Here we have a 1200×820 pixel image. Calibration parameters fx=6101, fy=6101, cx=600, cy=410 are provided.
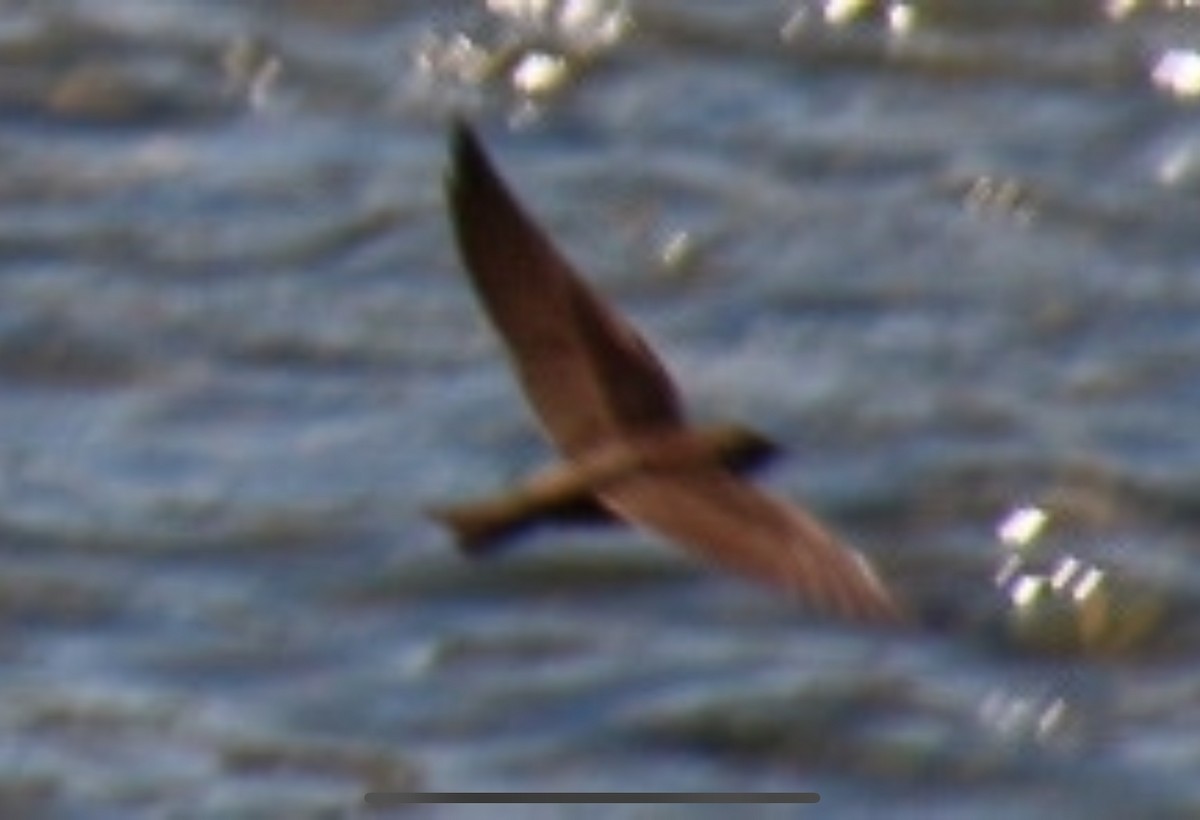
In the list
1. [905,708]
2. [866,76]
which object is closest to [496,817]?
[905,708]

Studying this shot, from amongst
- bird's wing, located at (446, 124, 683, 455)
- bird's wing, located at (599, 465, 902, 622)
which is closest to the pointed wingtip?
bird's wing, located at (446, 124, 683, 455)

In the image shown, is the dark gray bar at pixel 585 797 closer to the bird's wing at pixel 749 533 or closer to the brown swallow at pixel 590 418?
the brown swallow at pixel 590 418

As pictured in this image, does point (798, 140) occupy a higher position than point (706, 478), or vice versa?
point (798, 140)

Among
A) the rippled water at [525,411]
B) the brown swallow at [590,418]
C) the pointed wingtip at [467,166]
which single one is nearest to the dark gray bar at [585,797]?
the rippled water at [525,411]

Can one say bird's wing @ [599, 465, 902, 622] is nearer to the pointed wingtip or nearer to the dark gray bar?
the pointed wingtip

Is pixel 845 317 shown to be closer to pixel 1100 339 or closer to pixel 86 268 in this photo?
pixel 1100 339

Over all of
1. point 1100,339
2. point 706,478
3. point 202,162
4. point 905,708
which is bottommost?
point 706,478
